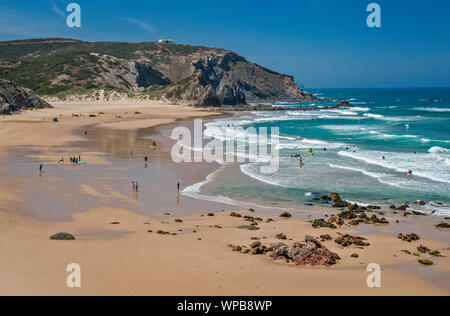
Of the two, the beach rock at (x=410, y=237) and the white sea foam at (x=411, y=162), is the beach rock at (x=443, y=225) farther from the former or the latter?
the white sea foam at (x=411, y=162)

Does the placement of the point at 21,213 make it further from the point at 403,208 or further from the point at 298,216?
the point at 403,208

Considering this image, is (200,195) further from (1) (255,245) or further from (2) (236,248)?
(1) (255,245)

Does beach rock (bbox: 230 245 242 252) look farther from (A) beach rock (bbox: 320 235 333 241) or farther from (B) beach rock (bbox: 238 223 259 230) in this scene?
(A) beach rock (bbox: 320 235 333 241)

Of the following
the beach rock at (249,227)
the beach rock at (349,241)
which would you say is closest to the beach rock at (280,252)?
the beach rock at (349,241)

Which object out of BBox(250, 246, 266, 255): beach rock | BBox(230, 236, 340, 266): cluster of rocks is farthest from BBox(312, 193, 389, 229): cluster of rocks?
A: BBox(250, 246, 266, 255): beach rock

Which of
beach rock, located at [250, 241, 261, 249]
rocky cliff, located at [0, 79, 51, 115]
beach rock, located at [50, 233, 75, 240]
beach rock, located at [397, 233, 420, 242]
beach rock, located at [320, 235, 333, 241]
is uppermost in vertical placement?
rocky cliff, located at [0, 79, 51, 115]
